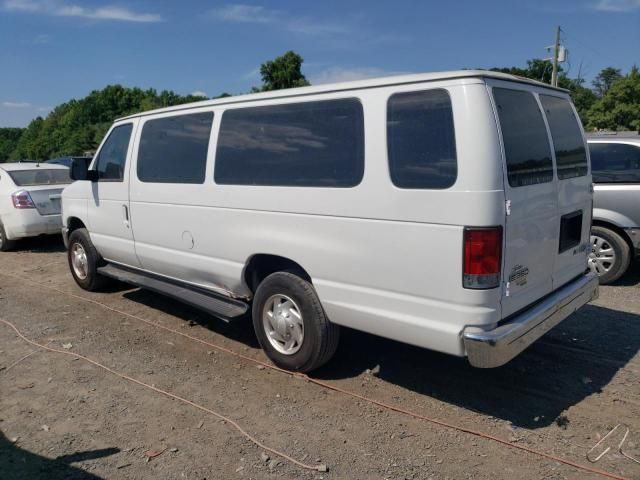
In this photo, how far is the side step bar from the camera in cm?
484

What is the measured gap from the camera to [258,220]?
4469mm

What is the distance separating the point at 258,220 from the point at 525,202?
2.05 metres

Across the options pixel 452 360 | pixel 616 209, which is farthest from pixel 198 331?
pixel 616 209

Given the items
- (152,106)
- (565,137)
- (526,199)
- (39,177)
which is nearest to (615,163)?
(565,137)

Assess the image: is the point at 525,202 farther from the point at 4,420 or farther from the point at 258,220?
the point at 4,420

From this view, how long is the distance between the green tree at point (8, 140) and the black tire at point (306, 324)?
121 meters

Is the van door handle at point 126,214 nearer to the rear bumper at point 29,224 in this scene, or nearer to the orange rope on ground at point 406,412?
the orange rope on ground at point 406,412

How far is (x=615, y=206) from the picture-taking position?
6887mm

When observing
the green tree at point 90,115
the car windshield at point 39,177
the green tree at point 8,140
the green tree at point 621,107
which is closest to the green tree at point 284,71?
the green tree at point 621,107

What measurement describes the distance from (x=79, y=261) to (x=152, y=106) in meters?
60.6

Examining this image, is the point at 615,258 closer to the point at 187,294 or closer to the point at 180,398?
the point at 187,294

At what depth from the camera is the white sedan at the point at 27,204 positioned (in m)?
9.56

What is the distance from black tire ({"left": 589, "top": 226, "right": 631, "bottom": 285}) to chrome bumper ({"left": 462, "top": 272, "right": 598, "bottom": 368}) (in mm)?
2915

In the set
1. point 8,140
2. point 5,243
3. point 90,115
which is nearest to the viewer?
point 5,243
